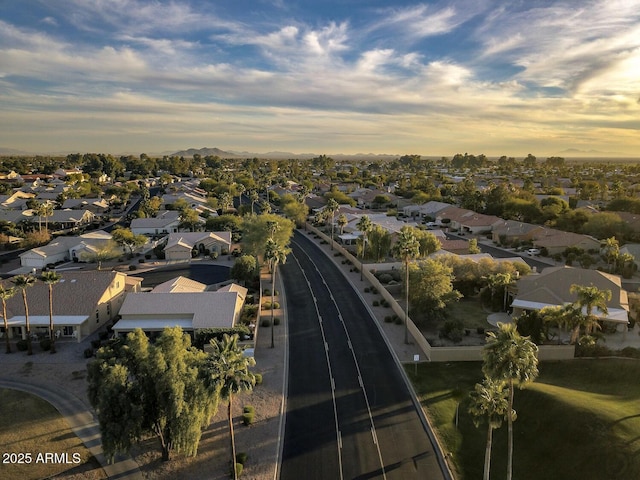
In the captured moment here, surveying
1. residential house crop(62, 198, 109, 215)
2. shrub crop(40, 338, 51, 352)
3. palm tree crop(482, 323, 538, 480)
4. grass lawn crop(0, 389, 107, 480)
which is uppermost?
palm tree crop(482, 323, 538, 480)

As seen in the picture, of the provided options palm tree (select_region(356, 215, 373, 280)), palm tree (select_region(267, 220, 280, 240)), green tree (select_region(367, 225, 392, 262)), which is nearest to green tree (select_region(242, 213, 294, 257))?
palm tree (select_region(267, 220, 280, 240))

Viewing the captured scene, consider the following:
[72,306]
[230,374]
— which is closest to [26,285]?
[72,306]

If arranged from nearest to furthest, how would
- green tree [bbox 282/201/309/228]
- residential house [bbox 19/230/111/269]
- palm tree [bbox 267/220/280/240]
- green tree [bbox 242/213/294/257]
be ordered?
palm tree [bbox 267/220/280/240], green tree [bbox 242/213/294/257], residential house [bbox 19/230/111/269], green tree [bbox 282/201/309/228]

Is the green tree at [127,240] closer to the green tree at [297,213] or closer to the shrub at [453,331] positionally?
the green tree at [297,213]

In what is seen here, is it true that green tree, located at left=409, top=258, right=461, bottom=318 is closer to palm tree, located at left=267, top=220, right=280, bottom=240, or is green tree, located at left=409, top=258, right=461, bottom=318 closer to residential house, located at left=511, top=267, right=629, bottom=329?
residential house, located at left=511, top=267, right=629, bottom=329

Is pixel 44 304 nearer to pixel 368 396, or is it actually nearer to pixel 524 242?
pixel 368 396

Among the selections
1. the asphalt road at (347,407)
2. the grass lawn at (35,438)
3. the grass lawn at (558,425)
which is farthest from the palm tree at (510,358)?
the grass lawn at (35,438)
